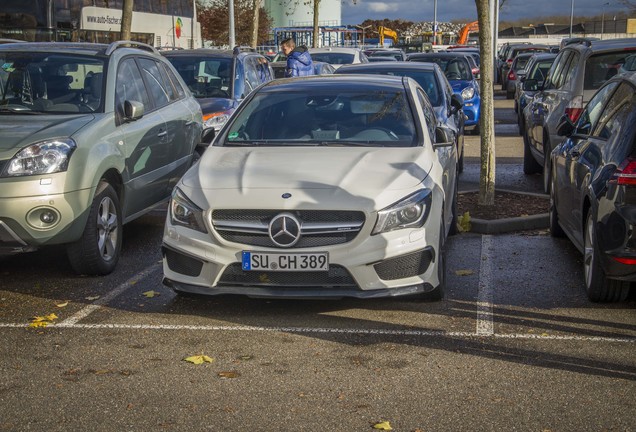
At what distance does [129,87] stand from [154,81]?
74 cm

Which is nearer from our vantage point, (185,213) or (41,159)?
(185,213)

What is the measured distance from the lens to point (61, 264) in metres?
8.98

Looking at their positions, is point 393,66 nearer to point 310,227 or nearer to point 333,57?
point 310,227

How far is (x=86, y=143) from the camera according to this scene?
320 inches

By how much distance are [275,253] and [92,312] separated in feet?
4.69

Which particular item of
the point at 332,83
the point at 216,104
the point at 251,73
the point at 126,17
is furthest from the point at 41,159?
the point at 126,17

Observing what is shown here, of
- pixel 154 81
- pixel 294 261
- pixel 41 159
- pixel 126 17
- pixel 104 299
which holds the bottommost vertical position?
pixel 104 299

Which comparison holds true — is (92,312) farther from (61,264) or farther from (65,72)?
(65,72)

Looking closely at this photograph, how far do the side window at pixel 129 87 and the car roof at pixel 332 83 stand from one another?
1.27 meters

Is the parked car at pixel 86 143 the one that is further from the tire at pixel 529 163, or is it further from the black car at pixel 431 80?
the tire at pixel 529 163

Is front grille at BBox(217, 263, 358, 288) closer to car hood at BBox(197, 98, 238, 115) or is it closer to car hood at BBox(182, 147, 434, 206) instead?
car hood at BBox(182, 147, 434, 206)

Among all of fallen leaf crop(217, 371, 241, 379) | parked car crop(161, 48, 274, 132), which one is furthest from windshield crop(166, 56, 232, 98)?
fallen leaf crop(217, 371, 241, 379)

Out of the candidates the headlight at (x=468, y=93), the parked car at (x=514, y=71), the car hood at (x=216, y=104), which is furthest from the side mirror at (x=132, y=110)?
the parked car at (x=514, y=71)

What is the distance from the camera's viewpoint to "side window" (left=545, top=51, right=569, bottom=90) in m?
13.6
